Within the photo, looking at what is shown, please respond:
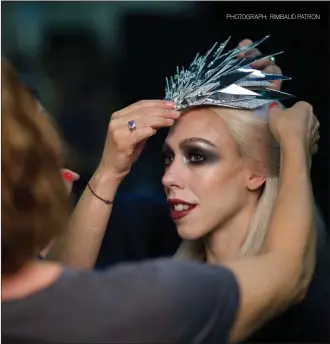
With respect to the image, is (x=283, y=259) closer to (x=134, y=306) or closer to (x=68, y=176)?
(x=134, y=306)

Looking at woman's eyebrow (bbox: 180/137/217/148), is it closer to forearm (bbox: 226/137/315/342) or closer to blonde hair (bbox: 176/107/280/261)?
blonde hair (bbox: 176/107/280/261)

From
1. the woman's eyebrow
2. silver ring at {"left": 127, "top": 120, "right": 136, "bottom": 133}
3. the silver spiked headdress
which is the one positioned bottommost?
the woman's eyebrow

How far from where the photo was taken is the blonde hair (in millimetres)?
1158

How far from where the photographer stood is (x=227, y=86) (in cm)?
115

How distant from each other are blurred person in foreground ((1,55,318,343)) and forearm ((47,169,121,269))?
224 mm

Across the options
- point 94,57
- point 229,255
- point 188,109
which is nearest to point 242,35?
point 188,109

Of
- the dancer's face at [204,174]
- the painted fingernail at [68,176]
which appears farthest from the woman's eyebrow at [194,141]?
A: the painted fingernail at [68,176]

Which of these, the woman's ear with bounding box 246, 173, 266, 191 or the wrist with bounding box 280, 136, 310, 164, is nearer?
the wrist with bounding box 280, 136, 310, 164

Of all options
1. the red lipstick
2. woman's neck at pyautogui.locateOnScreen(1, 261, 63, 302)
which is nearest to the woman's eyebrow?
the red lipstick

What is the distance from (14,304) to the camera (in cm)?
90

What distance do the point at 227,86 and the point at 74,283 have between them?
48 cm

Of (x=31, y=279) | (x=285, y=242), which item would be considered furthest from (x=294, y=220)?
(x=31, y=279)

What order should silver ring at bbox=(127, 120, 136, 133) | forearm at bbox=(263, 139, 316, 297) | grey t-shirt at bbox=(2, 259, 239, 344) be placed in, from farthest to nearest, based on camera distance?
1. silver ring at bbox=(127, 120, 136, 133)
2. forearm at bbox=(263, 139, 316, 297)
3. grey t-shirt at bbox=(2, 259, 239, 344)

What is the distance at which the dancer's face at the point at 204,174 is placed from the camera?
1149 millimetres
